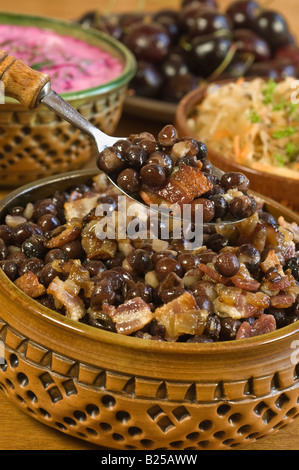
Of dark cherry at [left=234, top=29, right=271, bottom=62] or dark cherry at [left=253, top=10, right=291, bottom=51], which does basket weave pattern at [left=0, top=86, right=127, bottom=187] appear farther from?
dark cherry at [left=253, top=10, right=291, bottom=51]

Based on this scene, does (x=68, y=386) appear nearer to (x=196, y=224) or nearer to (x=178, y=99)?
(x=196, y=224)

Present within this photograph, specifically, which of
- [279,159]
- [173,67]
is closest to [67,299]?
[279,159]

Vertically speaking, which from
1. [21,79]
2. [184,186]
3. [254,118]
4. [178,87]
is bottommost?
[178,87]

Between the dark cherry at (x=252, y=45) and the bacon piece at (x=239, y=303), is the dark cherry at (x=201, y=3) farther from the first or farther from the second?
the bacon piece at (x=239, y=303)

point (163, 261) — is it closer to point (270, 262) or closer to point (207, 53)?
point (270, 262)

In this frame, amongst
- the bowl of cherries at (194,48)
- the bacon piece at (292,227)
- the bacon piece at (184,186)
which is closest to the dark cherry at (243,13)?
the bowl of cherries at (194,48)
